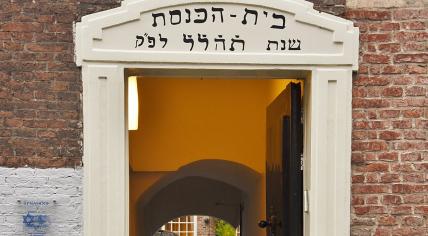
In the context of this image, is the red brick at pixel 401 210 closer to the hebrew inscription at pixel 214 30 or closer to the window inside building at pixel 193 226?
the hebrew inscription at pixel 214 30

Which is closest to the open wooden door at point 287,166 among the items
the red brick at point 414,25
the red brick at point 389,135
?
the red brick at point 389,135

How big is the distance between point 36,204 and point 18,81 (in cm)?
83

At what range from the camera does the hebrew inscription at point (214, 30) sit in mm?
4691

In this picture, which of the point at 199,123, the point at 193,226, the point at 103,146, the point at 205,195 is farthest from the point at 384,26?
the point at 193,226

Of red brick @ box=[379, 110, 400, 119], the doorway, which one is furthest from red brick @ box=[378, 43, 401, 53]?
the doorway

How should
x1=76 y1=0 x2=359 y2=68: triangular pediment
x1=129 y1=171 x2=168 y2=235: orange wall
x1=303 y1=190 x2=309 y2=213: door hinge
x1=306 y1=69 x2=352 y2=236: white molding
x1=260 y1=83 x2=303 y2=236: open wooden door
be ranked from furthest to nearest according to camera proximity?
x1=129 y1=171 x2=168 y2=235: orange wall
x1=260 y1=83 x2=303 y2=236: open wooden door
x1=303 y1=190 x2=309 y2=213: door hinge
x1=306 y1=69 x2=352 y2=236: white molding
x1=76 y1=0 x2=359 y2=68: triangular pediment

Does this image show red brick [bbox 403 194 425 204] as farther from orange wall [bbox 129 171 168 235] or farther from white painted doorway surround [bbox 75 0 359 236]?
orange wall [bbox 129 171 168 235]

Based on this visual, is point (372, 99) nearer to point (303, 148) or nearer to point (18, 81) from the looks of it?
point (303, 148)

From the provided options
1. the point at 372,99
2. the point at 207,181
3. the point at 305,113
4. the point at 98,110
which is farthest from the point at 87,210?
the point at 207,181

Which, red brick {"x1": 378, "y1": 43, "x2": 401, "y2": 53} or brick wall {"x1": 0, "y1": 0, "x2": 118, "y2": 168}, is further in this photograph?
red brick {"x1": 378, "y1": 43, "x2": 401, "y2": 53}

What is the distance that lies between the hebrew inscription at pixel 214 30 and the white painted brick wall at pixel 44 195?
101 cm

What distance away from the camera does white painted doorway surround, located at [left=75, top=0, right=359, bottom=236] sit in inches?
184

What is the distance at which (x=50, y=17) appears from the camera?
15.6 feet

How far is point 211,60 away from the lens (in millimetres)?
4711
